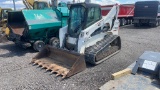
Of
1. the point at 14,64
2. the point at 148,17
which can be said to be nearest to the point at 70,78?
the point at 14,64

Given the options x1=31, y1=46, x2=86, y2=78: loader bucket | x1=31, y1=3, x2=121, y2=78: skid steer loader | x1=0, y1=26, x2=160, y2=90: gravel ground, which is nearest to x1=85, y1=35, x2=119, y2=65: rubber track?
x1=31, y1=3, x2=121, y2=78: skid steer loader

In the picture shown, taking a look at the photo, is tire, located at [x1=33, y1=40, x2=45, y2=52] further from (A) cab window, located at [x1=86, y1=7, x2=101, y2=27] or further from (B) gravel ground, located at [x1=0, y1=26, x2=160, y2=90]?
(A) cab window, located at [x1=86, y1=7, x2=101, y2=27]

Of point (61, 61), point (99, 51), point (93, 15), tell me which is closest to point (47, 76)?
point (61, 61)

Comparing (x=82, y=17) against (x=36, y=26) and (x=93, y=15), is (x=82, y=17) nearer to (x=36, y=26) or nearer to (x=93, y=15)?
(x=93, y=15)

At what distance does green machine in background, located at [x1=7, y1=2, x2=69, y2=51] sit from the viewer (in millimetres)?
6762

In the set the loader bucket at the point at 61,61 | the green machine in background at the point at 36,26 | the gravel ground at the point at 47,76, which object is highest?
the green machine in background at the point at 36,26

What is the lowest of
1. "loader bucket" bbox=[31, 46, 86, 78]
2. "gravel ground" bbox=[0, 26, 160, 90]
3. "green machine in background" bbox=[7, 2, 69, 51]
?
"gravel ground" bbox=[0, 26, 160, 90]

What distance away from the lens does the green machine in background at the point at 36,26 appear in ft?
22.2

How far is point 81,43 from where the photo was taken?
5148 mm

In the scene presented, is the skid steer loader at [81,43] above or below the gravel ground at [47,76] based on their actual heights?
above

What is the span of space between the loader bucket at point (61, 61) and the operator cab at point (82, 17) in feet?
2.72

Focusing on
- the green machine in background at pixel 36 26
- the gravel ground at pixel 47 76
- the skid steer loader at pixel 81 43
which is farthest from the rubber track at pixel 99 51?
the green machine in background at pixel 36 26

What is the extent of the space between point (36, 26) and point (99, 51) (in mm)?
2963

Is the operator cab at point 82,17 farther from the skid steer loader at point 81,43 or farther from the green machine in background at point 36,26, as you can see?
the green machine in background at point 36,26
